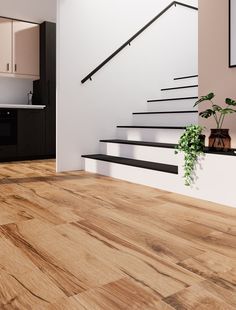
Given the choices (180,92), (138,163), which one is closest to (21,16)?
(180,92)

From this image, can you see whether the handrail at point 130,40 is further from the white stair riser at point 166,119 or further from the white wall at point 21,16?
the white wall at point 21,16

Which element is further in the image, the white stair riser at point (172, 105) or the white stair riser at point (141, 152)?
the white stair riser at point (172, 105)

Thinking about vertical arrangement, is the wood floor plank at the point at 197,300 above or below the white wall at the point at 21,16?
below

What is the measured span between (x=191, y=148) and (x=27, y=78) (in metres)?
3.47

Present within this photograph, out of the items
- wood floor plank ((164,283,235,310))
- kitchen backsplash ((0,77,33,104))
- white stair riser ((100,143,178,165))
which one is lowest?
wood floor plank ((164,283,235,310))

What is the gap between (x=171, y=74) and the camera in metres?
4.38

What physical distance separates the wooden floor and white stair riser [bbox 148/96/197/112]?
1.52 m

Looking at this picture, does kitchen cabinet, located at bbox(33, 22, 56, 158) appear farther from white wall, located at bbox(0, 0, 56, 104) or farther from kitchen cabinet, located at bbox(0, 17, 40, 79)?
white wall, located at bbox(0, 0, 56, 104)

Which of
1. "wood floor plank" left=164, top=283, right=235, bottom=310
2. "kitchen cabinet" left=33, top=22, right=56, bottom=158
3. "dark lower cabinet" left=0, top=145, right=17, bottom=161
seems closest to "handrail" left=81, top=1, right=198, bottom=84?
"kitchen cabinet" left=33, top=22, right=56, bottom=158

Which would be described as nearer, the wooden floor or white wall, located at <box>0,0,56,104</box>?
the wooden floor

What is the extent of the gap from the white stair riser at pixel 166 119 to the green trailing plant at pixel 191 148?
93cm

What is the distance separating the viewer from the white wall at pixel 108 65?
11.8 ft

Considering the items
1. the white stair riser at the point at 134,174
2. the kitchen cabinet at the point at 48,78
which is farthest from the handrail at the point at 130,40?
the kitchen cabinet at the point at 48,78

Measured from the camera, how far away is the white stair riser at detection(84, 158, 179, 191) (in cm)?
265
